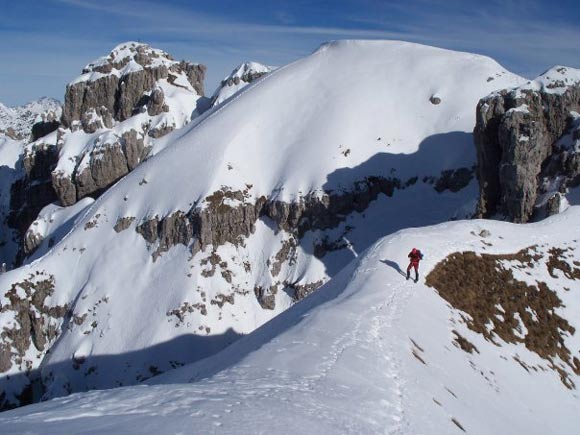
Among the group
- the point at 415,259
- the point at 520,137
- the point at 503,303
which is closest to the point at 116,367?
the point at 415,259

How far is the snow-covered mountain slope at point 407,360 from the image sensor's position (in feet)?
37.6

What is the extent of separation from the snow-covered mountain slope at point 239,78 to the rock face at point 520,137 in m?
72.3

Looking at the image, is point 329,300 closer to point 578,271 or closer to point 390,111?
point 578,271

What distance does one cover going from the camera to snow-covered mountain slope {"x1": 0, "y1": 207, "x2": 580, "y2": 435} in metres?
11.4

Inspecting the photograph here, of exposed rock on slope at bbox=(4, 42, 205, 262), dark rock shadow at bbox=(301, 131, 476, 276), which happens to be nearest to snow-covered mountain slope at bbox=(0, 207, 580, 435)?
dark rock shadow at bbox=(301, 131, 476, 276)

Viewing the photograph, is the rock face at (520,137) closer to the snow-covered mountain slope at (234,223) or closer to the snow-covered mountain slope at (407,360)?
the snow-covered mountain slope at (234,223)

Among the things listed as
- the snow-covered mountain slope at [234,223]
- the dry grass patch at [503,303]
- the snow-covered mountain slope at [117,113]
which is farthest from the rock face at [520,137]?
the snow-covered mountain slope at [117,113]

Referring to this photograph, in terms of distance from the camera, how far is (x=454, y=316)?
26031 millimetres

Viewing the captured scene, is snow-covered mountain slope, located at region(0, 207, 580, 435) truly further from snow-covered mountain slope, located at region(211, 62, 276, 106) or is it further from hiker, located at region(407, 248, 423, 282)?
snow-covered mountain slope, located at region(211, 62, 276, 106)

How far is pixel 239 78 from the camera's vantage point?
129m

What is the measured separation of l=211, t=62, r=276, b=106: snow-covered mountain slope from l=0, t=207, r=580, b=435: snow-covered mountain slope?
96139 millimetres

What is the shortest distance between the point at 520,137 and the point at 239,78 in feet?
273

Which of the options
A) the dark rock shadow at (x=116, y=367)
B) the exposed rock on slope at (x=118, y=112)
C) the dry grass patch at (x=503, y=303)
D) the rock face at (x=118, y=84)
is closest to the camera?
the dry grass patch at (x=503, y=303)

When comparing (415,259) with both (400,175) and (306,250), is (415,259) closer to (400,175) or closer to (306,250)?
(306,250)
